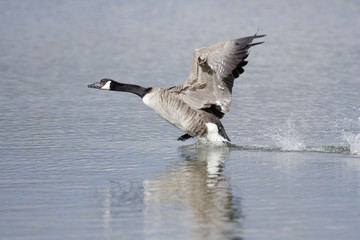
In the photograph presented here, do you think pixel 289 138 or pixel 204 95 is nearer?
pixel 289 138

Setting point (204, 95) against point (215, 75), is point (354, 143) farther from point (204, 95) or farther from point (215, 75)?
point (204, 95)

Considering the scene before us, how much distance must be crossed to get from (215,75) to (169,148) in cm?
126

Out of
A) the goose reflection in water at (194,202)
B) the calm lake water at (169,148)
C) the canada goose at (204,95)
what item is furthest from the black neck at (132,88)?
the goose reflection in water at (194,202)

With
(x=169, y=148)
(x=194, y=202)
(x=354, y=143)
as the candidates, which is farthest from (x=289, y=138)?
(x=194, y=202)

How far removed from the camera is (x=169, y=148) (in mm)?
10375

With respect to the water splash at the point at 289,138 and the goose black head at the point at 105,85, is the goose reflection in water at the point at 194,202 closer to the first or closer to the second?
the water splash at the point at 289,138

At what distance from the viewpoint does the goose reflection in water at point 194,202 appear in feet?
20.5

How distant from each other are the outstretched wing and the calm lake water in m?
0.65

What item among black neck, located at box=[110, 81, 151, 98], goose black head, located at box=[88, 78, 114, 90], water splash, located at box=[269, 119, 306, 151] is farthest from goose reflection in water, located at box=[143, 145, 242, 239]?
goose black head, located at box=[88, 78, 114, 90]

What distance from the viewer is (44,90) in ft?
50.9

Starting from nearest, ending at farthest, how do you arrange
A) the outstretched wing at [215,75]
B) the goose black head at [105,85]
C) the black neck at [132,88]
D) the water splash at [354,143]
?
the water splash at [354,143], the outstretched wing at [215,75], the black neck at [132,88], the goose black head at [105,85]

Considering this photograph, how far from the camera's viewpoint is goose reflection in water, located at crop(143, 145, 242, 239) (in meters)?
6.24

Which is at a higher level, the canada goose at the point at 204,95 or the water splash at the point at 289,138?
the canada goose at the point at 204,95

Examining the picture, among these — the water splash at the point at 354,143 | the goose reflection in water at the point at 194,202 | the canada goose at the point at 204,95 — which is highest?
the canada goose at the point at 204,95
